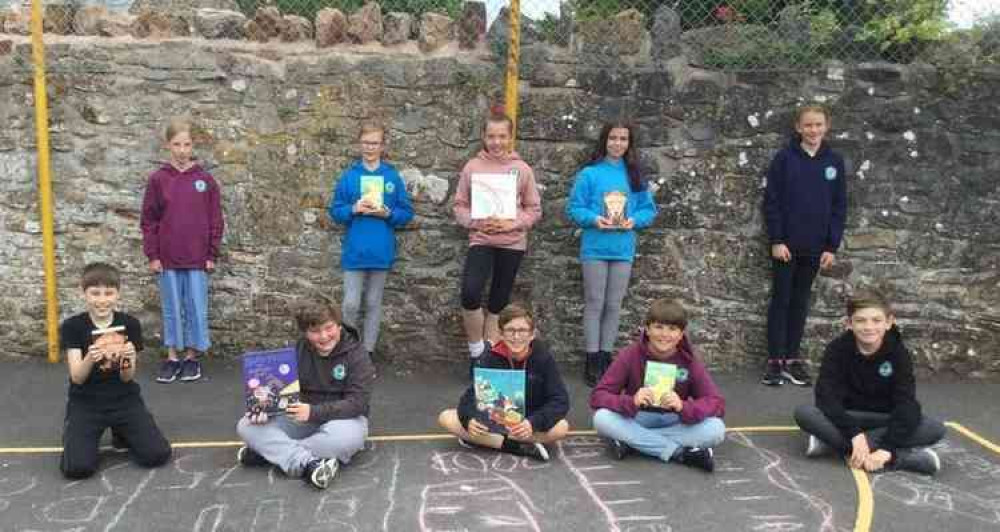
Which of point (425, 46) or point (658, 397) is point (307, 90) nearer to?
point (425, 46)

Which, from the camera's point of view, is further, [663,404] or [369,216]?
[369,216]

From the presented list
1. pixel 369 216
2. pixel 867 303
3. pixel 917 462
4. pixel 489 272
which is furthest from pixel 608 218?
pixel 917 462

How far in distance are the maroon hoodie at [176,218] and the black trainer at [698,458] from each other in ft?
10.9

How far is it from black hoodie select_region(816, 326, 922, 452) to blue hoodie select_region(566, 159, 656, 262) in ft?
4.96

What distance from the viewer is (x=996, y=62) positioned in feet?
19.1

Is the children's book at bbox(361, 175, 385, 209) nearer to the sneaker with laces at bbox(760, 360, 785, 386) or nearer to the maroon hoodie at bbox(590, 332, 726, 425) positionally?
the maroon hoodie at bbox(590, 332, 726, 425)

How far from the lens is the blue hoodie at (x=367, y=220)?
5648 mm

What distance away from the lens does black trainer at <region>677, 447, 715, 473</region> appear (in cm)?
433

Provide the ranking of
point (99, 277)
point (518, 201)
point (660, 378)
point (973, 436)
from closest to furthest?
1. point (99, 277)
2. point (660, 378)
3. point (973, 436)
4. point (518, 201)

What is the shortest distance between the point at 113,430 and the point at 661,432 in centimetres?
278

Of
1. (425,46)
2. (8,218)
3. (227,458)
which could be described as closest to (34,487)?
(227,458)

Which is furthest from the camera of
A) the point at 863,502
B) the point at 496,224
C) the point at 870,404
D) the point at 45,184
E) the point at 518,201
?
the point at 45,184

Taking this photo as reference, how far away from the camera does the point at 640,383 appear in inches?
180

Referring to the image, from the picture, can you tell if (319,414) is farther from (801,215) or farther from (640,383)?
(801,215)
